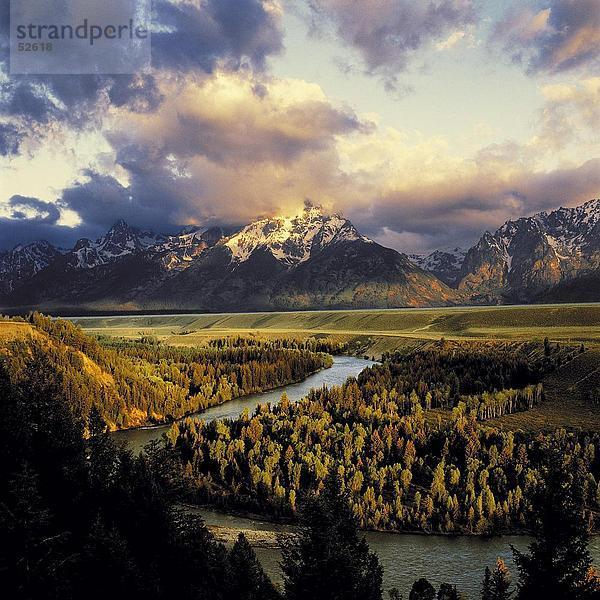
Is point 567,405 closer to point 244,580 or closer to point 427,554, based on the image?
point 427,554

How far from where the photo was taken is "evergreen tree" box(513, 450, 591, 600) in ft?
109

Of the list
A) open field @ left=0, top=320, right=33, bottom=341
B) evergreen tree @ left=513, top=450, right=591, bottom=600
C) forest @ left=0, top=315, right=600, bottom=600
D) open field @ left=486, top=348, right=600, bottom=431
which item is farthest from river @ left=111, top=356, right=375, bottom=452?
evergreen tree @ left=513, top=450, right=591, bottom=600

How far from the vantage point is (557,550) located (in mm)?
34062

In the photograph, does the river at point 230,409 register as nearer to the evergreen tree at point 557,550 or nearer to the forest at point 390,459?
the forest at point 390,459

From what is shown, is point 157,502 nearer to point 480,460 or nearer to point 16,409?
point 16,409

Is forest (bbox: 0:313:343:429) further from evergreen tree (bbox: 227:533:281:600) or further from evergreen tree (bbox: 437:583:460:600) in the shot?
evergreen tree (bbox: 437:583:460:600)

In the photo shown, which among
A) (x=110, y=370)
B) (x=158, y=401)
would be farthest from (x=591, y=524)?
(x=110, y=370)

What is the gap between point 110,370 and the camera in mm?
161625

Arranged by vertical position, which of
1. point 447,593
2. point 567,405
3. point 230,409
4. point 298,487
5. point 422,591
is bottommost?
point 230,409

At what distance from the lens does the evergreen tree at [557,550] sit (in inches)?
1307

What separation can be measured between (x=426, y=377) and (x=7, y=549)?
455 ft

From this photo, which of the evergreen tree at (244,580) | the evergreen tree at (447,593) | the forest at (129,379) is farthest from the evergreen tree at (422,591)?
the forest at (129,379)

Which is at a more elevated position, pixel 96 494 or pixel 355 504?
pixel 96 494

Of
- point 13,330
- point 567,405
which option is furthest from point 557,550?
point 13,330
